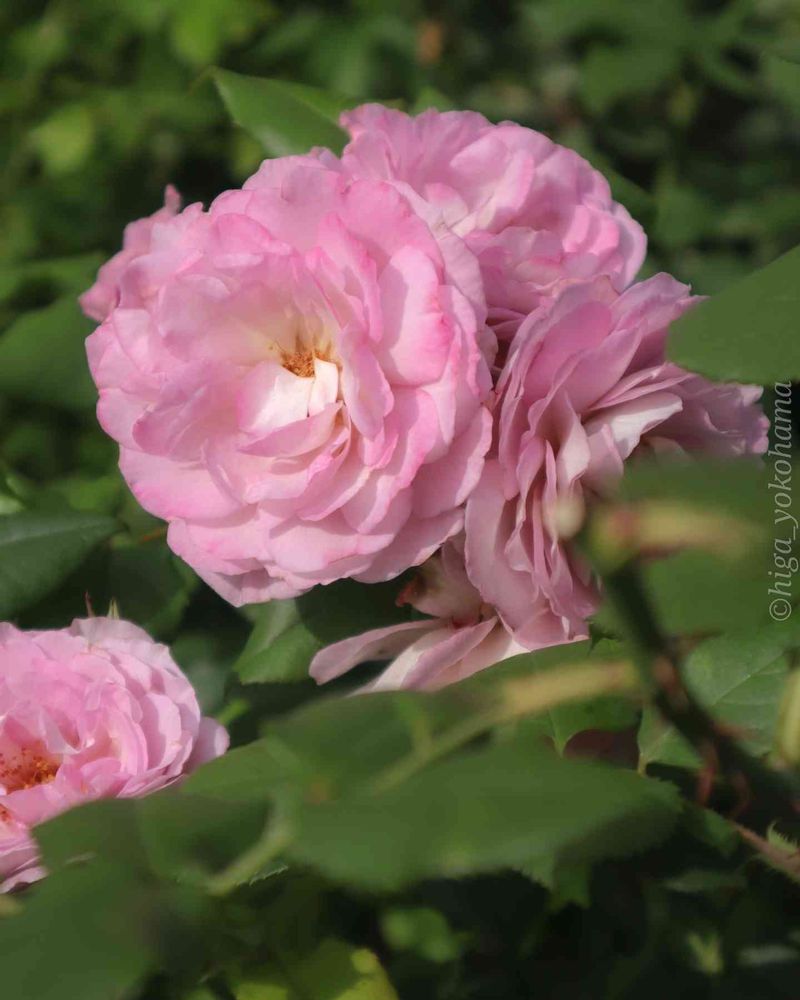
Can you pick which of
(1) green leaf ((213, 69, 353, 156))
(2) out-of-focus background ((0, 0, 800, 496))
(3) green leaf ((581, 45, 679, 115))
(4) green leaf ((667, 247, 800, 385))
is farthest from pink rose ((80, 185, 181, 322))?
(3) green leaf ((581, 45, 679, 115))

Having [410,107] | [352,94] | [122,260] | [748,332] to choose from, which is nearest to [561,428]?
[748,332]

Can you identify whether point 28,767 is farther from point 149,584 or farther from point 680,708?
point 680,708

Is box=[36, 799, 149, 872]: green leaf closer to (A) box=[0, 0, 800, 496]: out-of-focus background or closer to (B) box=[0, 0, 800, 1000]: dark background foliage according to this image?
(B) box=[0, 0, 800, 1000]: dark background foliage

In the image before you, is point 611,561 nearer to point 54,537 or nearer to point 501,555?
point 501,555

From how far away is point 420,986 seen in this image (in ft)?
3.02

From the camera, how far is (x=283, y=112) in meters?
1.05

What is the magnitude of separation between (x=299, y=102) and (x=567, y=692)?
73cm

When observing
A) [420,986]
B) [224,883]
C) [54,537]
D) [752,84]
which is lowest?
[420,986]

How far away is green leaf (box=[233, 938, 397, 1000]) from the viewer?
30.2 inches

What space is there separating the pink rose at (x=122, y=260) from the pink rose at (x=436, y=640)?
32 cm

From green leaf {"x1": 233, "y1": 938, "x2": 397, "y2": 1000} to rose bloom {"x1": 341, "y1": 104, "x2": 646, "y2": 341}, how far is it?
1.24 feet

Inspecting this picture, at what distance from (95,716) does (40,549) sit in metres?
0.16

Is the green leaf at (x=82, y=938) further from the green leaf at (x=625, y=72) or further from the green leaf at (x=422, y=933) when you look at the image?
the green leaf at (x=625, y=72)

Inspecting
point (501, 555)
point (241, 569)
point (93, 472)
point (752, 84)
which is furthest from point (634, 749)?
point (752, 84)
